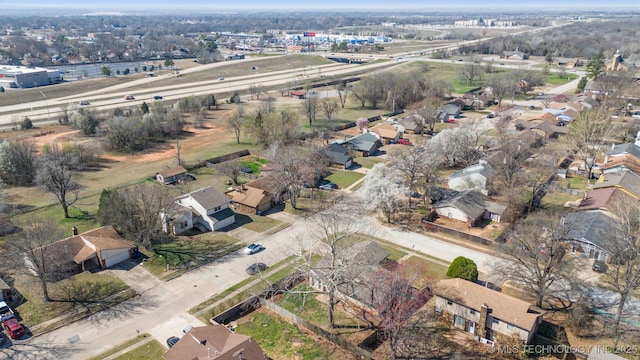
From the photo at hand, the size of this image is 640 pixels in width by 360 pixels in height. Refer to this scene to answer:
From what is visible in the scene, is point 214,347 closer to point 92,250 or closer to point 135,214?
point 92,250

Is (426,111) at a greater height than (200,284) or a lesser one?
greater

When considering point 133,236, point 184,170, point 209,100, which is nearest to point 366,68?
point 209,100

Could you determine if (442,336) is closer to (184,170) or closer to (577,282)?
(577,282)

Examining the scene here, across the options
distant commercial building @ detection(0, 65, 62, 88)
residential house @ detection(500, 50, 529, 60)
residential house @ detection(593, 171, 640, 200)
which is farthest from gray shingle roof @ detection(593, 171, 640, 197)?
distant commercial building @ detection(0, 65, 62, 88)

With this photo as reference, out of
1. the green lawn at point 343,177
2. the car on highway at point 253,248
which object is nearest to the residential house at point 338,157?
the green lawn at point 343,177

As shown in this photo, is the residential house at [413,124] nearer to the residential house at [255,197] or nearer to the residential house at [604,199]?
the residential house at [604,199]
